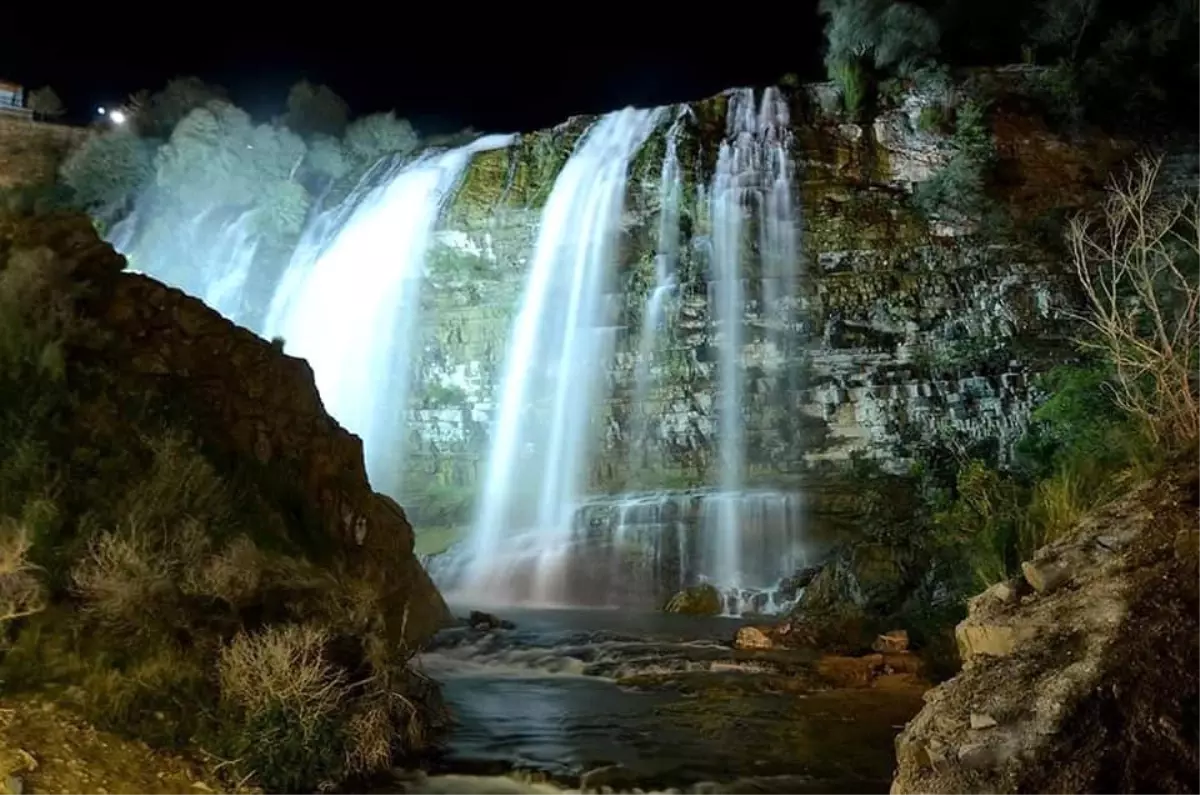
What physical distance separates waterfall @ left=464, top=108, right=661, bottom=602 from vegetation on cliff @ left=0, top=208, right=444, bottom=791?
17867 mm

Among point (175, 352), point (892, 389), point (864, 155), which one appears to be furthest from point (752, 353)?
point (175, 352)

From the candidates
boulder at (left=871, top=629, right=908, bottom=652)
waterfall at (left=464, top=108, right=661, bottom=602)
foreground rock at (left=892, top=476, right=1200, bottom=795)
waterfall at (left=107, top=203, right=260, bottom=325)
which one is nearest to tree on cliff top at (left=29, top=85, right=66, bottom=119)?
waterfall at (left=107, top=203, right=260, bottom=325)

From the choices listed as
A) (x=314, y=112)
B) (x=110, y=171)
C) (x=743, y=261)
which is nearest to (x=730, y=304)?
(x=743, y=261)

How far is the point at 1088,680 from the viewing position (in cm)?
477

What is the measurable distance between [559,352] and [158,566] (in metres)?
20.9

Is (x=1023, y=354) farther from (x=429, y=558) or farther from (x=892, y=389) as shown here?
(x=429, y=558)

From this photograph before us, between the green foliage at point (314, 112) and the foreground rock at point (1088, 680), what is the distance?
37634mm

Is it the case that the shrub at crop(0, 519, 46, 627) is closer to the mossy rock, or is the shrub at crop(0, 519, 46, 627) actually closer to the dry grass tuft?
the dry grass tuft

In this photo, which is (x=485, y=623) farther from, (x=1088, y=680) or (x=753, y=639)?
(x=1088, y=680)

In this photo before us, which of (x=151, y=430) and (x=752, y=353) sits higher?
(x=752, y=353)

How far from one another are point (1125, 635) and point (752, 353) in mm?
20953

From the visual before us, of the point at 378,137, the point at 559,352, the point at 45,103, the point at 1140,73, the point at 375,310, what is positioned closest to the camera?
the point at 1140,73

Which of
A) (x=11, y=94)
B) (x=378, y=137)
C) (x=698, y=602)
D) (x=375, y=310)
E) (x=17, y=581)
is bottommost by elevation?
(x=698, y=602)

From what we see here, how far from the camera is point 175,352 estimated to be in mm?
9211
